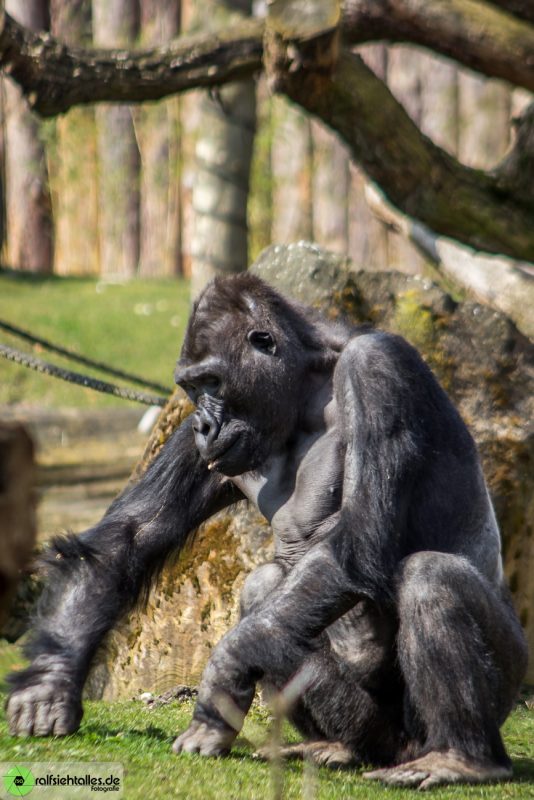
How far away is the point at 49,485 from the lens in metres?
8.86

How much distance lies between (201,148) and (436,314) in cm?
415

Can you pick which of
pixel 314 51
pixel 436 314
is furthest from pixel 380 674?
pixel 314 51

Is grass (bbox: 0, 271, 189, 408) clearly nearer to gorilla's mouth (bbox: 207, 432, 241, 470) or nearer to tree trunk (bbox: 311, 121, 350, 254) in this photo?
tree trunk (bbox: 311, 121, 350, 254)

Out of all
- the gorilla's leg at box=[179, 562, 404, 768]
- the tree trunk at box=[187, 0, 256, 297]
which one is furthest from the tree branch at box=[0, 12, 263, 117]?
the gorilla's leg at box=[179, 562, 404, 768]

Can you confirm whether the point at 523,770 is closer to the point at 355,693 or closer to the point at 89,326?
the point at 355,693

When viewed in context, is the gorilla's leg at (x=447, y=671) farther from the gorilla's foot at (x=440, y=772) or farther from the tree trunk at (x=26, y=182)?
the tree trunk at (x=26, y=182)

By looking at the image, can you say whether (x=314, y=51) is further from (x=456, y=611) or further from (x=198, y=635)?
(x=456, y=611)

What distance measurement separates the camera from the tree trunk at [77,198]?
13449 millimetres

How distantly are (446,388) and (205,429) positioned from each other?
5.53 feet

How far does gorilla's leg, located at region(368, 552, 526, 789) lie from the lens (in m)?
3.47

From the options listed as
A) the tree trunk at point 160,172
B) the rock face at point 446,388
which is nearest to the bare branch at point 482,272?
the rock face at point 446,388

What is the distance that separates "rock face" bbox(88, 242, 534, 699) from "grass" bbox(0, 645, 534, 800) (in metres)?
1.01

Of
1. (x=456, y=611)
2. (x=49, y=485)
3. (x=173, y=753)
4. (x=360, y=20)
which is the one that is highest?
(x=360, y=20)

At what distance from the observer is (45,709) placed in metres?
3.63
